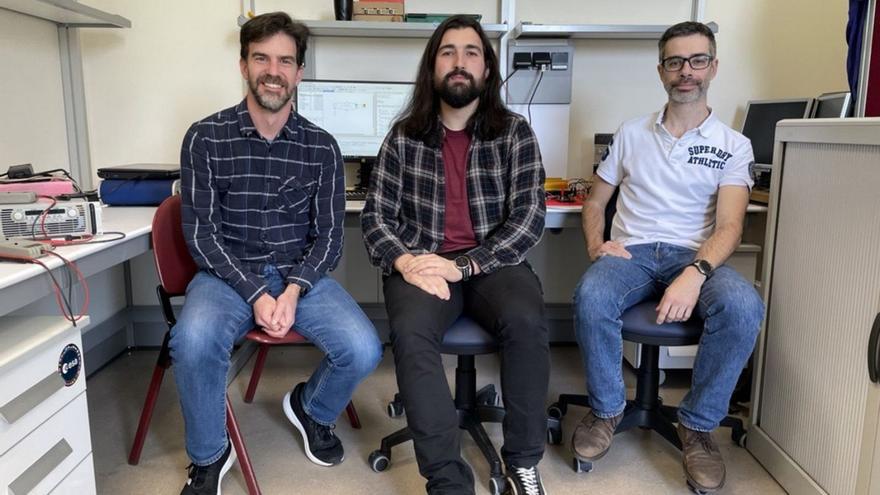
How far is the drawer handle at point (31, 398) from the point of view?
117 cm

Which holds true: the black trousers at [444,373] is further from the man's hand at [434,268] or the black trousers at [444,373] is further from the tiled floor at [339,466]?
the tiled floor at [339,466]

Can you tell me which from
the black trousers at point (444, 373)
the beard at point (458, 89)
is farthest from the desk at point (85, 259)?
the beard at point (458, 89)

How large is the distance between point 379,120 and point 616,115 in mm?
1068

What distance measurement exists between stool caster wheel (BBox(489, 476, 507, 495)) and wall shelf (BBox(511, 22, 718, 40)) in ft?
5.47

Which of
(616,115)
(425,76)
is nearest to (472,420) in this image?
(425,76)

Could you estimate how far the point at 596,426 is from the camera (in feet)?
6.01

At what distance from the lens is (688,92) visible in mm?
Answer: 1914

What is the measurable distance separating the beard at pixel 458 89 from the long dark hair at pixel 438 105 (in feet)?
0.18

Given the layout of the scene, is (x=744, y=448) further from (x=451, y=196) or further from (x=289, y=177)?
(x=289, y=177)

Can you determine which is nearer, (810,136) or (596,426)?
(810,136)

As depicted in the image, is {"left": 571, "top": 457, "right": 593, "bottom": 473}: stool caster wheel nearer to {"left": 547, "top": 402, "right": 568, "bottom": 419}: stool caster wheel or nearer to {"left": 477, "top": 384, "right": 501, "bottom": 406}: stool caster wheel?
{"left": 547, "top": 402, "right": 568, "bottom": 419}: stool caster wheel

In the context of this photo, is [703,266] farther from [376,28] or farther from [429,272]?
[376,28]

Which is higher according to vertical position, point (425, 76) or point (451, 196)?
point (425, 76)

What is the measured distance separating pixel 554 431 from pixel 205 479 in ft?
3.41
